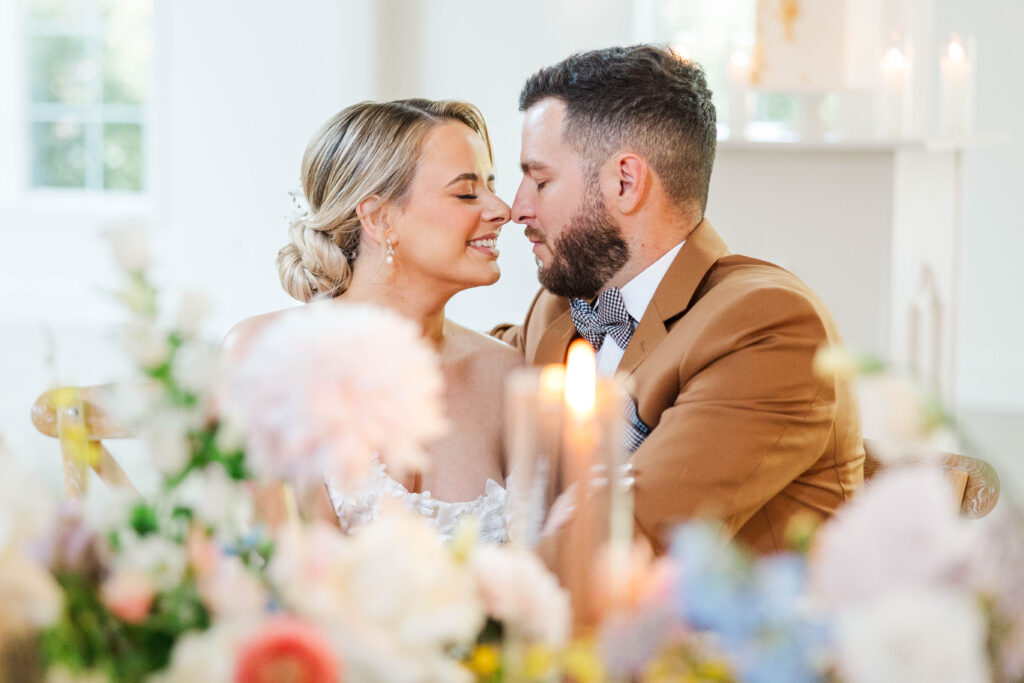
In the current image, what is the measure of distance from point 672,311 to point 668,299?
3cm

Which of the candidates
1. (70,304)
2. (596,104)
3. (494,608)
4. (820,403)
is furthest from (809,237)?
(70,304)

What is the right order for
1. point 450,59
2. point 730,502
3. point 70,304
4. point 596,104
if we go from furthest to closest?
1. point 70,304
2. point 450,59
3. point 596,104
4. point 730,502

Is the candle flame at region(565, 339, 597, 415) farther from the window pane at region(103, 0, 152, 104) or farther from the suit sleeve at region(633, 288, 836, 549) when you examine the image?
the window pane at region(103, 0, 152, 104)

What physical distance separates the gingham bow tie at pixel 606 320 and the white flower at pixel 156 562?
1388mm

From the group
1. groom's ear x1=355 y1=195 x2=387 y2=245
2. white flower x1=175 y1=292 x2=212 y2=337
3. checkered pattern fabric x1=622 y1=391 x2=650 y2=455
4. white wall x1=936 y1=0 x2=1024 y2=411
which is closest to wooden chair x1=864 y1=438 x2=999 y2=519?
checkered pattern fabric x1=622 y1=391 x2=650 y2=455

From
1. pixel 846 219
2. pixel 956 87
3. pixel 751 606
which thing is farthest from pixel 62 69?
pixel 751 606

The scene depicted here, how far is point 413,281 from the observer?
2.19 meters

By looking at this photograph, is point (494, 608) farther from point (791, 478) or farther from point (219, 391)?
point (791, 478)

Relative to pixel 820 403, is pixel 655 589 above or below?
above

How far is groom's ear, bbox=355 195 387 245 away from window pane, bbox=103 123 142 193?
4666 mm

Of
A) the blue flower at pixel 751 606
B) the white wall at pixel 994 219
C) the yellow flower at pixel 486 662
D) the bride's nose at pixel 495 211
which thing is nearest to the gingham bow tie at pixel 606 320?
the bride's nose at pixel 495 211

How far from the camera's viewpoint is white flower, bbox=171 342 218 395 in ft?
2.23

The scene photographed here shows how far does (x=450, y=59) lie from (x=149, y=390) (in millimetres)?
4402

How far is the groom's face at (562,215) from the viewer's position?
2.14 m
